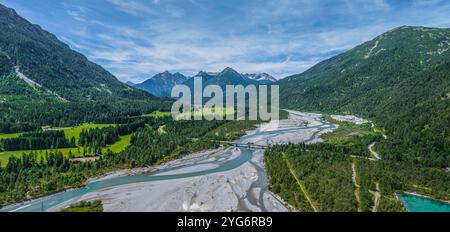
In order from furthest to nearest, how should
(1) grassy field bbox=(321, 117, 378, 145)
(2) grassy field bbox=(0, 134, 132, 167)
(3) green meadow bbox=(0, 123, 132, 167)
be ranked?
(1) grassy field bbox=(321, 117, 378, 145) → (3) green meadow bbox=(0, 123, 132, 167) → (2) grassy field bbox=(0, 134, 132, 167)

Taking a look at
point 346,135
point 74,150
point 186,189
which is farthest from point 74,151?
point 346,135

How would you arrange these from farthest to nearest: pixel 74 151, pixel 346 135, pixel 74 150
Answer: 1. pixel 346 135
2. pixel 74 150
3. pixel 74 151

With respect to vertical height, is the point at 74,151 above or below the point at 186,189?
above

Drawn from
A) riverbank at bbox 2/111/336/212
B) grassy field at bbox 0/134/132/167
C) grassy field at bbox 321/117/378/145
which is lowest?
riverbank at bbox 2/111/336/212

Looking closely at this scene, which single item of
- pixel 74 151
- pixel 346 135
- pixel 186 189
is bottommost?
pixel 186 189

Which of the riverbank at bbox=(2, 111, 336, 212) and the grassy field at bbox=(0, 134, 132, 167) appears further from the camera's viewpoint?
the grassy field at bbox=(0, 134, 132, 167)

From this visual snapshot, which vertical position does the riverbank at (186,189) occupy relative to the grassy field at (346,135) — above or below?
below

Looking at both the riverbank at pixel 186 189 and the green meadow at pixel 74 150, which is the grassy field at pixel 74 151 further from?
the riverbank at pixel 186 189

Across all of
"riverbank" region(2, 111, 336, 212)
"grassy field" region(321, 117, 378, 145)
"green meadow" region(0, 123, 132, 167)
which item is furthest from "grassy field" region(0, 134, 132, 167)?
"grassy field" region(321, 117, 378, 145)

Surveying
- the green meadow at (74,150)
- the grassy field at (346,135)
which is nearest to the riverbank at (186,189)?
the green meadow at (74,150)

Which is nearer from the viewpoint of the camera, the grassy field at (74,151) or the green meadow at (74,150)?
the grassy field at (74,151)

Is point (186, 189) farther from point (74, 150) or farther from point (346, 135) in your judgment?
point (346, 135)

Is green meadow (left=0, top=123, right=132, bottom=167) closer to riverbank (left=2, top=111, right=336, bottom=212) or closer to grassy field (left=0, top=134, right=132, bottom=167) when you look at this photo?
grassy field (left=0, top=134, right=132, bottom=167)
